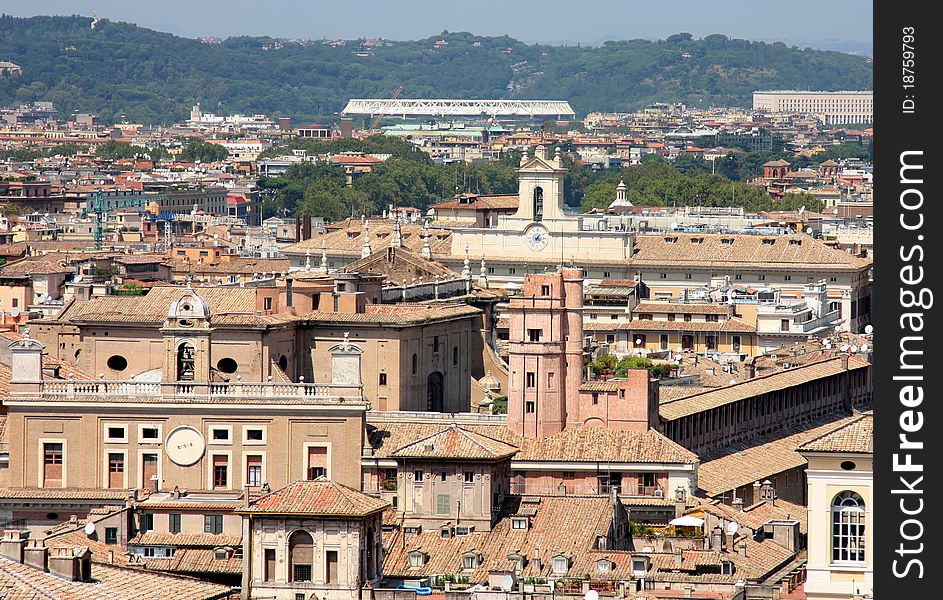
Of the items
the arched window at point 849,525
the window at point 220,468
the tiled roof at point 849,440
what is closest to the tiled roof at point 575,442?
the window at point 220,468

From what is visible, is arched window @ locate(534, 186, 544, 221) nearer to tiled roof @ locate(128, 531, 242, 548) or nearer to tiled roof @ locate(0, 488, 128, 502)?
tiled roof @ locate(0, 488, 128, 502)

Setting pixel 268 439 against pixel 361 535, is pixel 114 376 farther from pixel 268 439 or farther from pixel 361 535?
pixel 361 535

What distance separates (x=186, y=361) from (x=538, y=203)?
60.9 metres

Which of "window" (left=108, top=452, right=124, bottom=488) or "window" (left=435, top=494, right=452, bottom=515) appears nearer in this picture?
"window" (left=435, top=494, right=452, bottom=515)

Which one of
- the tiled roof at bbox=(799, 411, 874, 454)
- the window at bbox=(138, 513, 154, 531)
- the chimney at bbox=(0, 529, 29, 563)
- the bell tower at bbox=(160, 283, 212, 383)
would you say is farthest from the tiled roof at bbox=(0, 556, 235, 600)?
the bell tower at bbox=(160, 283, 212, 383)

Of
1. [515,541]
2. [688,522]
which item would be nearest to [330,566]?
[515,541]

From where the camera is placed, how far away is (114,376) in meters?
59.3

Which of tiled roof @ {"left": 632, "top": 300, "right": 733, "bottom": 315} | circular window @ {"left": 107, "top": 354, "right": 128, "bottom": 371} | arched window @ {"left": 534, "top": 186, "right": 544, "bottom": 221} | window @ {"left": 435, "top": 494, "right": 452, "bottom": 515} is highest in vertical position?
arched window @ {"left": 534, "top": 186, "right": 544, "bottom": 221}

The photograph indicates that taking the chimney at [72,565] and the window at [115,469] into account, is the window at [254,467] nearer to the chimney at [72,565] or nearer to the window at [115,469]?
the window at [115,469]

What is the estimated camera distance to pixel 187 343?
171 ft

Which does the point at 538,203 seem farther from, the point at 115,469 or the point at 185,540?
the point at 185,540

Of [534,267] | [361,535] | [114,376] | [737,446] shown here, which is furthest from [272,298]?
[534,267]

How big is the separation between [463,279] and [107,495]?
76.7ft

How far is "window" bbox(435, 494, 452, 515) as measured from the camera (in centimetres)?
4634
